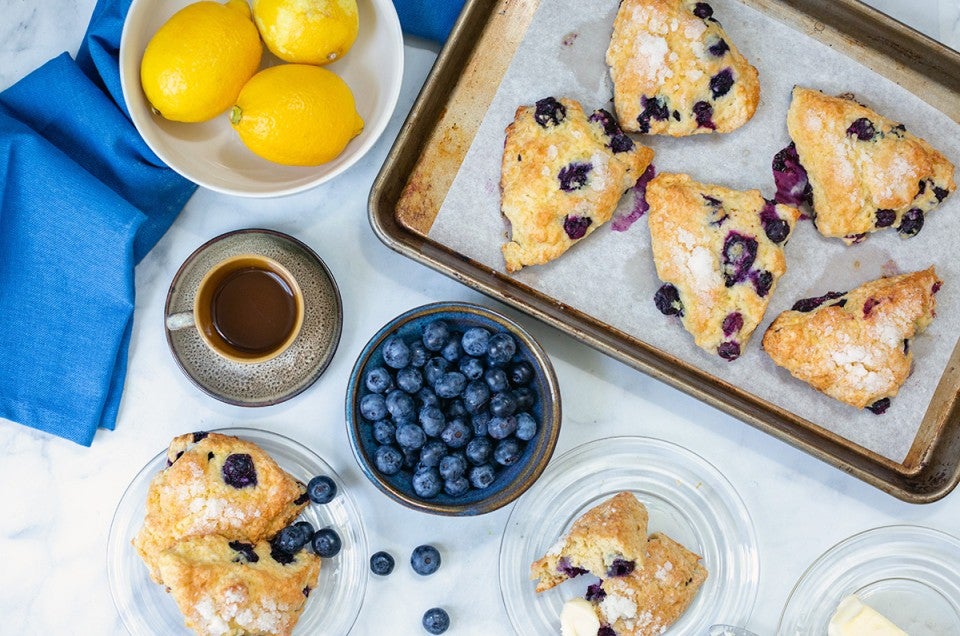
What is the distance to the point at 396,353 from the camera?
2.17m

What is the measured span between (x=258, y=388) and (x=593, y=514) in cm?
98

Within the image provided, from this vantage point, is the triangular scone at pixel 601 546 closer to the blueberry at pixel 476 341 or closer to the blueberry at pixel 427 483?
the blueberry at pixel 427 483

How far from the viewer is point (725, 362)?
2291 mm

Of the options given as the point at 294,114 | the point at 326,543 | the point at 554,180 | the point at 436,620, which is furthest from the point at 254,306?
the point at 436,620

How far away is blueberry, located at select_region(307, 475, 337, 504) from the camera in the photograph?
2.27 metres

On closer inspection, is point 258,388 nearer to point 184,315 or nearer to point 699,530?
point 184,315

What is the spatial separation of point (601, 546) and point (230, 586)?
96 centimetres

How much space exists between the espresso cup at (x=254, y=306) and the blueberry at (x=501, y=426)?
580 millimetres

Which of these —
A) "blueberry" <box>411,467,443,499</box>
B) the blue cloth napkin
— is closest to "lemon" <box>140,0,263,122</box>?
the blue cloth napkin

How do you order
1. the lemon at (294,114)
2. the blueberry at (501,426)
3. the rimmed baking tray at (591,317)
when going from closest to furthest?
the lemon at (294,114)
the blueberry at (501,426)
the rimmed baking tray at (591,317)

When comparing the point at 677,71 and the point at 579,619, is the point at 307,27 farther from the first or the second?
the point at 579,619

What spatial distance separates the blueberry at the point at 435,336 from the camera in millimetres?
2188

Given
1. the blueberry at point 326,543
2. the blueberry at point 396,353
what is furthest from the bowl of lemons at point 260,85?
the blueberry at point 326,543

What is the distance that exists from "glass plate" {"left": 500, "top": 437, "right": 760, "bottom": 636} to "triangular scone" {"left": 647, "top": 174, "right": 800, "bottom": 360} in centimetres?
39
